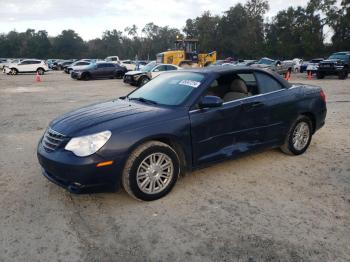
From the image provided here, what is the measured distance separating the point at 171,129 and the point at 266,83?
1990mm

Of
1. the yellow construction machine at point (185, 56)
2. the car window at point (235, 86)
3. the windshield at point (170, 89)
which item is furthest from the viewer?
the yellow construction machine at point (185, 56)

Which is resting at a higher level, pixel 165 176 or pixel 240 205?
pixel 165 176

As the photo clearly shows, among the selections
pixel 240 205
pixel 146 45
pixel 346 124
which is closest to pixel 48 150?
pixel 240 205

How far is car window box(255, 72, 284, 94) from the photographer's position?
16.9 ft

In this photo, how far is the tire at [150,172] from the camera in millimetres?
3832

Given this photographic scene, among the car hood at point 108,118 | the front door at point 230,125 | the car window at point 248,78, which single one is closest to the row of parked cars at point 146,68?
the car window at point 248,78

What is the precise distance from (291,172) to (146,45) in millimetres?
112362

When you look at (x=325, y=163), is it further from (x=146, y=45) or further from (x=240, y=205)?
(x=146, y=45)

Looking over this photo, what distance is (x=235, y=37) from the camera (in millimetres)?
75625

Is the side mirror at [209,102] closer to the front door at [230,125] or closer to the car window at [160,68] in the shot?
the front door at [230,125]

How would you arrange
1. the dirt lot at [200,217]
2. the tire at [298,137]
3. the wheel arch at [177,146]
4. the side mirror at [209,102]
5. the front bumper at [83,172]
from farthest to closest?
the tire at [298,137] < the side mirror at [209,102] < the wheel arch at [177,146] < the front bumper at [83,172] < the dirt lot at [200,217]

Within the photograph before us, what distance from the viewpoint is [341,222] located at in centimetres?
354

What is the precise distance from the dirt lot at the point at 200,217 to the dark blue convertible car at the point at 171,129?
0.33 metres

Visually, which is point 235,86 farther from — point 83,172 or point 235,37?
point 235,37
